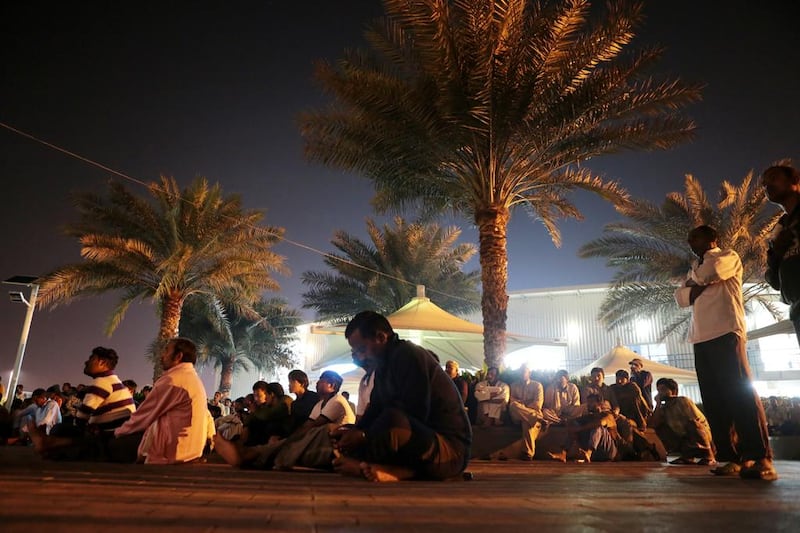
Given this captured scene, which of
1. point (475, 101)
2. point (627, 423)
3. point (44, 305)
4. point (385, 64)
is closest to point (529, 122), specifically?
point (475, 101)

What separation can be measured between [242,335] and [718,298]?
23.8m

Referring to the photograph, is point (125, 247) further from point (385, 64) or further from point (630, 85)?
point (630, 85)

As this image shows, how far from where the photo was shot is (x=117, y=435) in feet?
17.2

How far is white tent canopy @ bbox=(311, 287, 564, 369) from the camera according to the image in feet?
40.1

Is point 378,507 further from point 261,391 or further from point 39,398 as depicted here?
point 39,398

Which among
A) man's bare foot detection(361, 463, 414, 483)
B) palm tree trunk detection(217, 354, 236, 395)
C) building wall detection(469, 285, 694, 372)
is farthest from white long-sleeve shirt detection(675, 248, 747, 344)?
building wall detection(469, 285, 694, 372)

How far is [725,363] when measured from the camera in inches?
151

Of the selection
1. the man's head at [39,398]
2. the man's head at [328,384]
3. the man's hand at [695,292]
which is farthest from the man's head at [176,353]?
the man's head at [39,398]

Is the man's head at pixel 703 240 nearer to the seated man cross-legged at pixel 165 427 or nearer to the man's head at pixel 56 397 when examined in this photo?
the seated man cross-legged at pixel 165 427

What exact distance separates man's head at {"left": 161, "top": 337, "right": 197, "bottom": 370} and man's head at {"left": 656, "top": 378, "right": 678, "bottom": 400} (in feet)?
18.2

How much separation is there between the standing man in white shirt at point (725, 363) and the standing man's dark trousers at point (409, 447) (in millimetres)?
1915

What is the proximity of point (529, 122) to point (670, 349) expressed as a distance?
24710 millimetres

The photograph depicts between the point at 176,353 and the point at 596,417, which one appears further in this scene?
the point at 596,417

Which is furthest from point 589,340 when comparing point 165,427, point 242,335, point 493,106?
point 165,427
